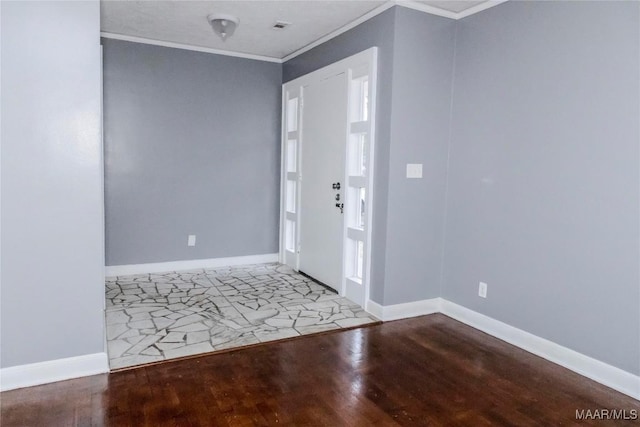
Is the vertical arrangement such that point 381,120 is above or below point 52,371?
above

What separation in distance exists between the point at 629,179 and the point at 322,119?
2.73 metres

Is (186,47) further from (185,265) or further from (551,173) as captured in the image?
(551,173)

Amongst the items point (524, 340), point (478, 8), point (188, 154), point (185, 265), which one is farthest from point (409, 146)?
point (185, 265)

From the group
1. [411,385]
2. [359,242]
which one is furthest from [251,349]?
[359,242]

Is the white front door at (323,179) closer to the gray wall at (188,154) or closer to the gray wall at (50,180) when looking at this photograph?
the gray wall at (188,154)

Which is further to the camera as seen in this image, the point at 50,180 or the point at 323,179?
the point at 323,179

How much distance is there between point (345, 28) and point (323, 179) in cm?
144

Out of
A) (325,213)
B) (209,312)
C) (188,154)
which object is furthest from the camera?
(188,154)

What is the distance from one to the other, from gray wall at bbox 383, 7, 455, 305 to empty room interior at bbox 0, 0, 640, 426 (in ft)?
0.06

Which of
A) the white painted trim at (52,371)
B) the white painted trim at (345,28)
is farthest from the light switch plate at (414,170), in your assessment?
the white painted trim at (52,371)

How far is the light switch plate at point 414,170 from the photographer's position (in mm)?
3574

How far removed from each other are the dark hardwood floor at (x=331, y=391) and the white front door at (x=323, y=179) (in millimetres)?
1394

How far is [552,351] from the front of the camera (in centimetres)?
292

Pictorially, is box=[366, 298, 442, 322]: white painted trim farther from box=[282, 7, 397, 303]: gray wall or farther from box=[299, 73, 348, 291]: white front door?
box=[299, 73, 348, 291]: white front door
